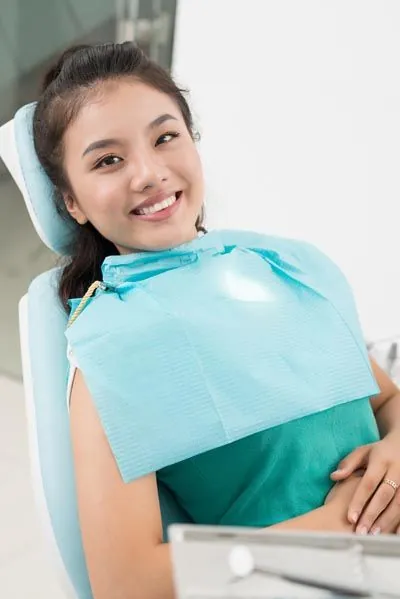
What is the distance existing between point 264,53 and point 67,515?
4.24 ft

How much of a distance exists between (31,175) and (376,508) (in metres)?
0.74

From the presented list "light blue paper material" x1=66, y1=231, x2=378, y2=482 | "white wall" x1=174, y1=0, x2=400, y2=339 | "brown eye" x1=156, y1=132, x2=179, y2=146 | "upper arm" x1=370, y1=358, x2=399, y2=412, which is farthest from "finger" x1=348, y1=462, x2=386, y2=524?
"white wall" x1=174, y1=0, x2=400, y2=339

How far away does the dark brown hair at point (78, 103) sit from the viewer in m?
1.21

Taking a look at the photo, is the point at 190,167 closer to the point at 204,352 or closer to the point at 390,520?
the point at 204,352

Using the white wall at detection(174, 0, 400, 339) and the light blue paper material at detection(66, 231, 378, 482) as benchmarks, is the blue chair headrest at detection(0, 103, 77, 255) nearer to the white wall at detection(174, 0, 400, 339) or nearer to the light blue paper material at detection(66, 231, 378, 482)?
the light blue paper material at detection(66, 231, 378, 482)

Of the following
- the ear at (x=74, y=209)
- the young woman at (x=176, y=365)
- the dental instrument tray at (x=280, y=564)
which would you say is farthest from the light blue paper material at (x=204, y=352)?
the dental instrument tray at (x=280, y=564)

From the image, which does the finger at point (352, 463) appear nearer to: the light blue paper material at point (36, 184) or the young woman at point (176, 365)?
the young woman at point (176, 365)

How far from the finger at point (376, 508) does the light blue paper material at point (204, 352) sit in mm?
141

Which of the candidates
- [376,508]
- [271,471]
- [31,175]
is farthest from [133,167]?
[376,508]

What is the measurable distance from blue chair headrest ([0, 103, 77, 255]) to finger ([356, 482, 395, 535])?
657mm

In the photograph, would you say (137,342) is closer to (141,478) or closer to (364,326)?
(141,478)

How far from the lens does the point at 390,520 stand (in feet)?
3.46

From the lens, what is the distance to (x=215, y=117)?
6.63ft

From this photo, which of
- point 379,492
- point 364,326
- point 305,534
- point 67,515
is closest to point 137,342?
point 67,515
